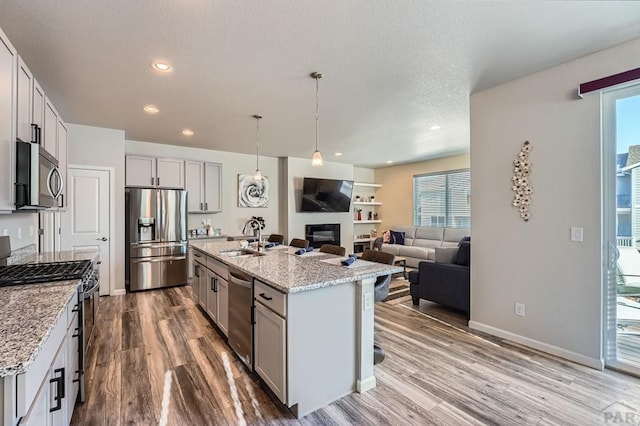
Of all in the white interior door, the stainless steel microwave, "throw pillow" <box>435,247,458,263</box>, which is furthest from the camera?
the white interior door

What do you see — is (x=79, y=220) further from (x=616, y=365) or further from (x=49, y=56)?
(x=616, y=365)

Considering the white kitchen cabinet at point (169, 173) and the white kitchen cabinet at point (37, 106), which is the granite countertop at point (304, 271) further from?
the white kitchen cabinet at point (169, 173)

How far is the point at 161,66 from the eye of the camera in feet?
8.82

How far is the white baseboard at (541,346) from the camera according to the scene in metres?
2.56

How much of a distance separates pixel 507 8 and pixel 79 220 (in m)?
5.45

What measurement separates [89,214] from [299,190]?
4.01 meters

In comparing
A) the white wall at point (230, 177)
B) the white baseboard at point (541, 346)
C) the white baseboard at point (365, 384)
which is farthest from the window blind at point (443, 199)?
the white baseboard at point (365, 384)

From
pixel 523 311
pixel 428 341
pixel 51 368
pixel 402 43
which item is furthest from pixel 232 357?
pixel 402 43

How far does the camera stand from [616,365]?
2.52 metres

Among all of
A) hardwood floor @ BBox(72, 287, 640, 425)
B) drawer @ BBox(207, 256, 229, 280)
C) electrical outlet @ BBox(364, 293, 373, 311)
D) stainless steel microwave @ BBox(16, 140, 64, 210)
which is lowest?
hardwood floor @ BBox(72, 287, 640, 425)

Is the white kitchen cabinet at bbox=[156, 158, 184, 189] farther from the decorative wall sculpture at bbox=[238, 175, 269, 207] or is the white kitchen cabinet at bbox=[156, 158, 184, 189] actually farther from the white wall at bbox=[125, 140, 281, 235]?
the decorative wall sculpture at bbox=[238, 175, 269, 207]

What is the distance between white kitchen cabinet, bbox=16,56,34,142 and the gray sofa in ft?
21.4

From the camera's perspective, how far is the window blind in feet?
23.0

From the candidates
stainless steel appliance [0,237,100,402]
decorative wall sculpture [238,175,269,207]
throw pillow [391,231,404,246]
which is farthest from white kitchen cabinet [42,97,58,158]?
throw pillow [391,231,404,246]
